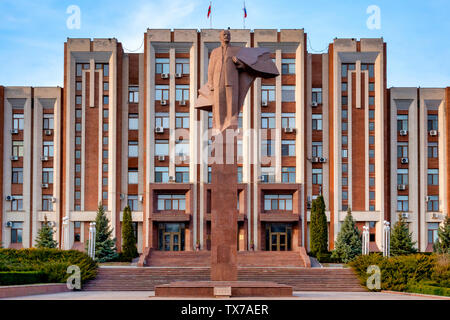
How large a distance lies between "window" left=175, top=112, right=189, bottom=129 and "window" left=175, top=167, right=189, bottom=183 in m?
2.44

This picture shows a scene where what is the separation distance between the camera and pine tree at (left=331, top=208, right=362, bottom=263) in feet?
108

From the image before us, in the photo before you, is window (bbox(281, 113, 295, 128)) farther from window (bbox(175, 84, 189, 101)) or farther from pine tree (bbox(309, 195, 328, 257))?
window (bbox(175, 84, 189, 101))

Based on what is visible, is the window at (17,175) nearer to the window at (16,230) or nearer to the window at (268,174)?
the window at (16,230)

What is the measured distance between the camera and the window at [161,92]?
36.8 m

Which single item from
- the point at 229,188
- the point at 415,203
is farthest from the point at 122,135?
the point at 229,188

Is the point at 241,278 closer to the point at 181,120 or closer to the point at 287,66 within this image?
the point at 181,120

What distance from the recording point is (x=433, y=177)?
3784 cm

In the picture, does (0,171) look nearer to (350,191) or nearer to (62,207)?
(62,207)

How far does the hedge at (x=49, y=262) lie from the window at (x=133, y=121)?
13113mm

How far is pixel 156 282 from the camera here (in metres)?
24.0

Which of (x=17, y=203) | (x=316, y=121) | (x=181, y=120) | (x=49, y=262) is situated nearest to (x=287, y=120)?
(x=316, y=121)

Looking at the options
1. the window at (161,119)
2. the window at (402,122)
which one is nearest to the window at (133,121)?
the window at (161,119)

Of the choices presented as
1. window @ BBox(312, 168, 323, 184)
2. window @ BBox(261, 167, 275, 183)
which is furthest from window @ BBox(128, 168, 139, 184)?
window @ BBox(312, 168, 323, 184)

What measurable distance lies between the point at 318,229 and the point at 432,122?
10.2 m
